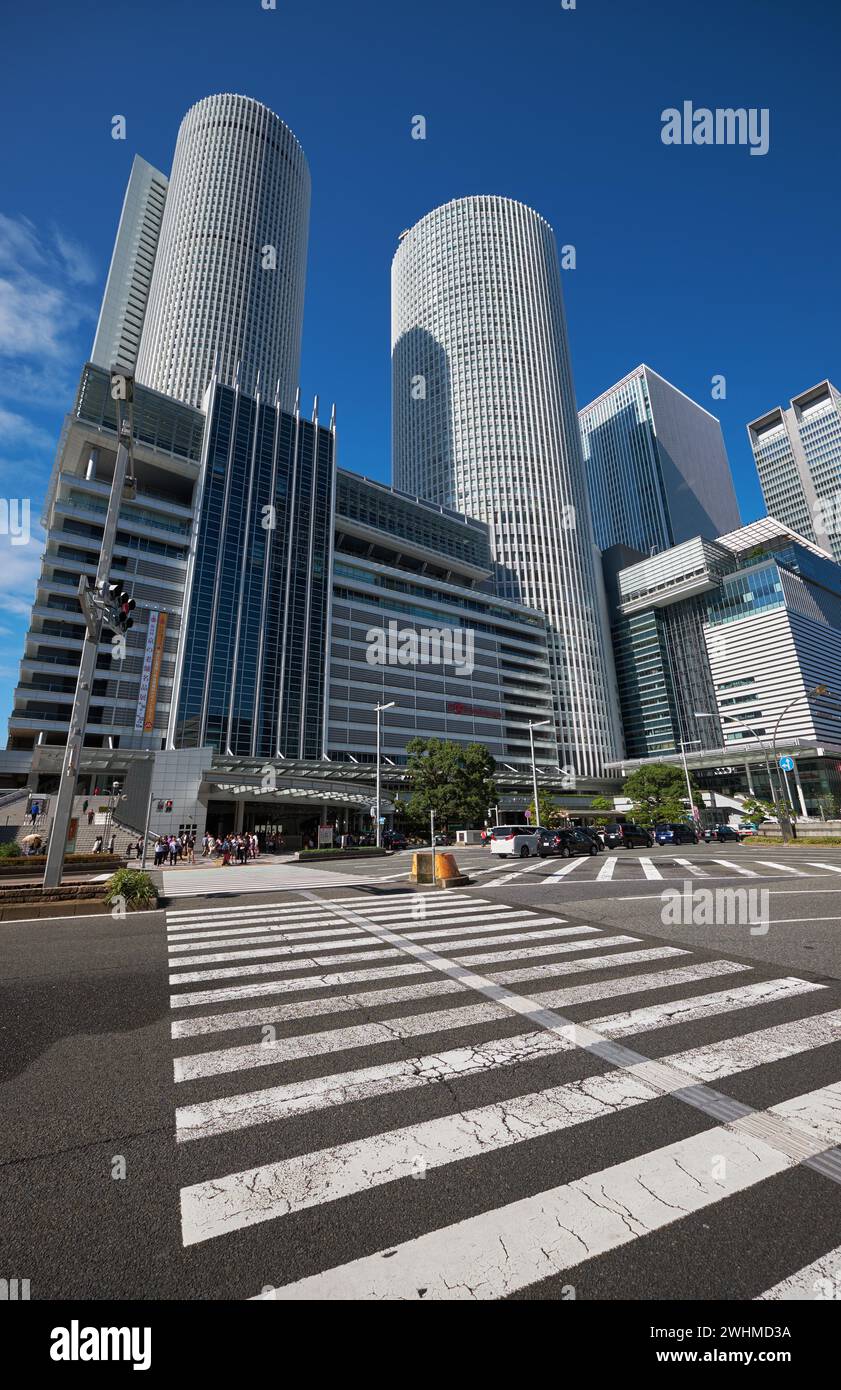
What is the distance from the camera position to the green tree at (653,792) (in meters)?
62.4

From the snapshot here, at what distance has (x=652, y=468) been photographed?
490 ft

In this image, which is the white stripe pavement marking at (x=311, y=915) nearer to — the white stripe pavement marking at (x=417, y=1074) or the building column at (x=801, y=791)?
the white stripe pavement marking at (x=417, y=1074)

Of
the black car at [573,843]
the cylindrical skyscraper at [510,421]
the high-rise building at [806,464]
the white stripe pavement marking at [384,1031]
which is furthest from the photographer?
the high-rise building at [806,464]

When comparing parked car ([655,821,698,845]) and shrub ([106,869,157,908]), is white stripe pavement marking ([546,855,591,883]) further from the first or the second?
parked car ([655,821,698,845])

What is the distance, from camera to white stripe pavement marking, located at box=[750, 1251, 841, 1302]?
2.14m

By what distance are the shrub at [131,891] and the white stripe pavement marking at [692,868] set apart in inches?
589

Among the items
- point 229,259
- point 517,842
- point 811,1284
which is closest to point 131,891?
point 811,1284

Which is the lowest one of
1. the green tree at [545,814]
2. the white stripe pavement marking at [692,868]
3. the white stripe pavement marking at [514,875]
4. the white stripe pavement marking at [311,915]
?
the white stripe pavement marking at [311,915]

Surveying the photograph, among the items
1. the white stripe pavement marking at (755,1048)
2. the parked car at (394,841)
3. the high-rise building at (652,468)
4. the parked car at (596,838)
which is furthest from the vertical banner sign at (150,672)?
the high-rise building at (652,468)

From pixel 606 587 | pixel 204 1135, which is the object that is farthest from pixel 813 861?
pixel 606 587

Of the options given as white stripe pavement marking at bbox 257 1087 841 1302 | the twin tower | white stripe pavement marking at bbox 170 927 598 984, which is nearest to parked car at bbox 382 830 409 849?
white stripe pavement marking at bbox 170 927 598 984

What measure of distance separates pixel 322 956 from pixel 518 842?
21.1 meters

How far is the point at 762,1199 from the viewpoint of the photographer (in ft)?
8.75

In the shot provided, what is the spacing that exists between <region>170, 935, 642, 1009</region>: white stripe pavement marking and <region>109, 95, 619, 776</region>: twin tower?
92.6m
